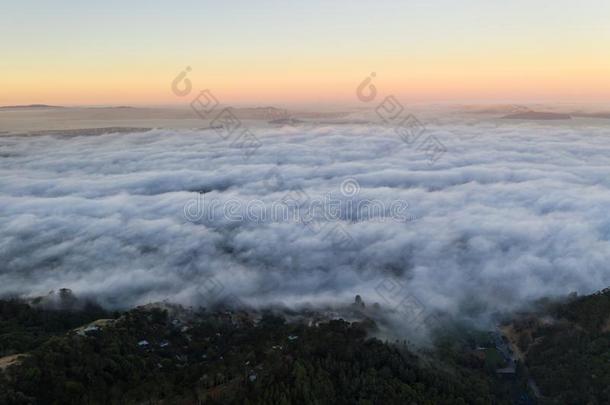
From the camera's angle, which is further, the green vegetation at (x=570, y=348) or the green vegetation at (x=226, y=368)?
the green vegetation at (x=570, y=348)

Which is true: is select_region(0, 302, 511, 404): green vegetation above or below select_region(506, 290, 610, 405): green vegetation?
above

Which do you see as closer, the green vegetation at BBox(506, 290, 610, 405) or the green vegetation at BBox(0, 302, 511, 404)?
the green vegetation at BBox(0, 302, 511, 404)

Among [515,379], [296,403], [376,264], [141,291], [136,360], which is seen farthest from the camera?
[376,264]

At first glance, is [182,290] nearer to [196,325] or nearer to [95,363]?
[196,325]

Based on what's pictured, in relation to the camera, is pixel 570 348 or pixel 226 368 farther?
pixel 570 348

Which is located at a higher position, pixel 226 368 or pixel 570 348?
pixel 226 368

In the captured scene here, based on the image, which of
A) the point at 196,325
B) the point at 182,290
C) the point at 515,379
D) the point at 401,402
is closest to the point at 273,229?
the point at 182,290

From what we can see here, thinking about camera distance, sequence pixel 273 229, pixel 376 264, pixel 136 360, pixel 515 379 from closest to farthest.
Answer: pixel 136 360 → pixel 515 379 → pixel 376 264 → pixel 273 229

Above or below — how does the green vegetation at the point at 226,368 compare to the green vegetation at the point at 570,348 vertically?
above

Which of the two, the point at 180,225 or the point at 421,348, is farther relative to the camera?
the point at 180,225

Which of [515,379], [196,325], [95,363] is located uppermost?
[95,363]

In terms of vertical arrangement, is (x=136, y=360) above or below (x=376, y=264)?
above
